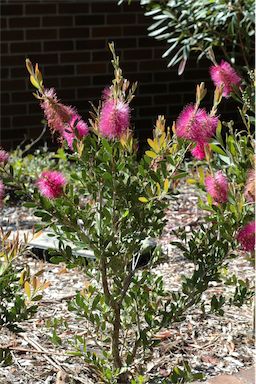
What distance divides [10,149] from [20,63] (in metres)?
0.84

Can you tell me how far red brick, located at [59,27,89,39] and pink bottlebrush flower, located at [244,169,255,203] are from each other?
522cm

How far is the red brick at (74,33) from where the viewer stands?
26.1ft

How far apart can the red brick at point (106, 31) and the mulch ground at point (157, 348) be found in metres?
4.21

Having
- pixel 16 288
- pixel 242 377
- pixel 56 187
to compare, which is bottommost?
pixel 242 377

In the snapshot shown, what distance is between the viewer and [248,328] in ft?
12.5

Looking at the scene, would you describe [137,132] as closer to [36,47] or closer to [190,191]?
[36,47]

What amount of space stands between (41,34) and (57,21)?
0.75 ft

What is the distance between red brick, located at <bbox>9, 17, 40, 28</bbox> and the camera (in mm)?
7699

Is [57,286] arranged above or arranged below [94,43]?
below

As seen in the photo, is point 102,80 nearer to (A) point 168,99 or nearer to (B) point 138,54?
(B) point 138,54

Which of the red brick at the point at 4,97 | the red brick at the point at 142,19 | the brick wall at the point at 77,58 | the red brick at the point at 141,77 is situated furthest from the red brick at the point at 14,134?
the red brick at the point at 142,19

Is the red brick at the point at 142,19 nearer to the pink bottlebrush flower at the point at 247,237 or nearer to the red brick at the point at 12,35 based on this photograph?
the red brick at the point at 12,35

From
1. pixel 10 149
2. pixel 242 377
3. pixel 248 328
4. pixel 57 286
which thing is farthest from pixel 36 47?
pixel 242 377

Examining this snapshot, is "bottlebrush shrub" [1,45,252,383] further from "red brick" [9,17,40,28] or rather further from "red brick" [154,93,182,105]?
"red brick" [154,93,182,105]
